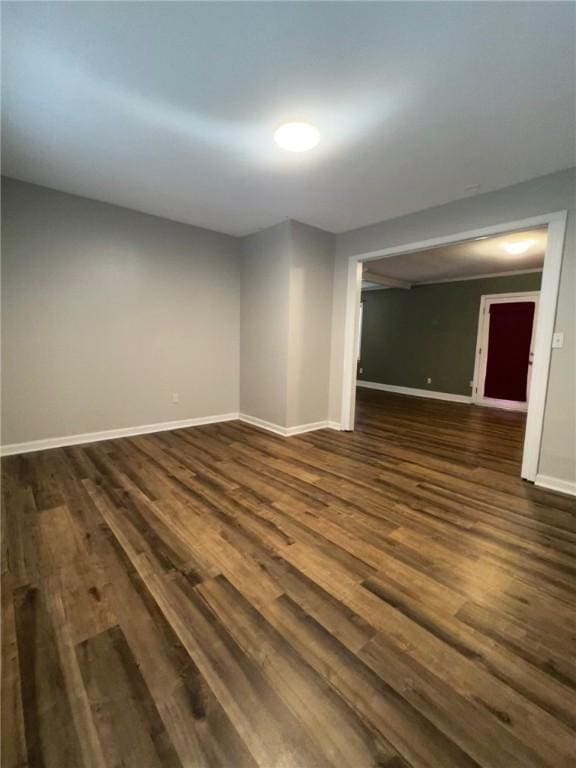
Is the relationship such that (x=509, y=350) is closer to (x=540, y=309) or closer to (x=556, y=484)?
(x=540, y=309)

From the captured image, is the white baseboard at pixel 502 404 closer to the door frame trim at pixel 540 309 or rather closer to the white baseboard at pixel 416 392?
the white baseboard at pixel 416 392

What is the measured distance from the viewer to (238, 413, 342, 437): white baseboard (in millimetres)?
4148

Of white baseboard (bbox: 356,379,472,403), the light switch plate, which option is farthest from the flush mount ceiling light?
white baseboard (bbox: 356,379,472,403)

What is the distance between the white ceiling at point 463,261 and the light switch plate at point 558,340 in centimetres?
187

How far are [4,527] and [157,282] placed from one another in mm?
2853

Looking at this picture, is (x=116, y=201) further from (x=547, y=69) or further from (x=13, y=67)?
(x=547, y=69)

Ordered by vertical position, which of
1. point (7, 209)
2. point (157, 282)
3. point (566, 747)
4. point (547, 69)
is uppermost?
point (547, 69)

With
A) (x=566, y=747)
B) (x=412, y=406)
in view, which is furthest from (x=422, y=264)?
(x=566, y=747)

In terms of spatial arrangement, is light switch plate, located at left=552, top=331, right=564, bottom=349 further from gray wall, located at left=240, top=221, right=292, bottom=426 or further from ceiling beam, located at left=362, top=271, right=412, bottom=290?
ceiling beam, located at left=362, top=271, right=412, bottom=290

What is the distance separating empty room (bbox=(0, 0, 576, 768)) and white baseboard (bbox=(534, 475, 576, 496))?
4cm

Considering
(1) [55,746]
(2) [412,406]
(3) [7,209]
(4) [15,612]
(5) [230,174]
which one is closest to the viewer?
(1) [55,746]

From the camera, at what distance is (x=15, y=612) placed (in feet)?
4.71

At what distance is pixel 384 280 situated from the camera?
6.77 metres

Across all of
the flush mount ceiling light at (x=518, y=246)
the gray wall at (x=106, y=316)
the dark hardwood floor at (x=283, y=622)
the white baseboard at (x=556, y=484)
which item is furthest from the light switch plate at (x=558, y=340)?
the gray wall at (x=106, y=316)
